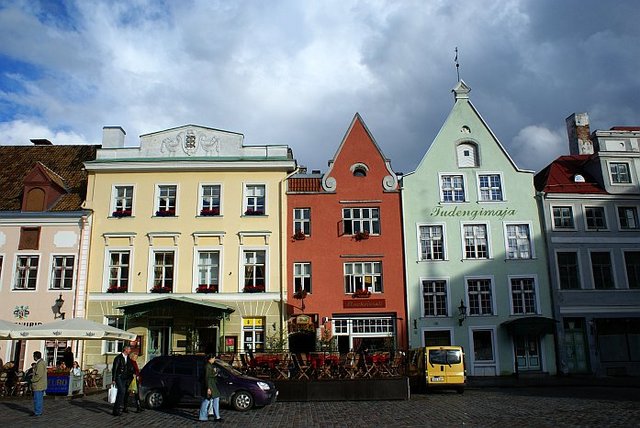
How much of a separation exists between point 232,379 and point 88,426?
4.42 metres

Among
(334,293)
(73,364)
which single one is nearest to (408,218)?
(334,293)

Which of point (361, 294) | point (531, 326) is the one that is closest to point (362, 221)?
point (361, 294)

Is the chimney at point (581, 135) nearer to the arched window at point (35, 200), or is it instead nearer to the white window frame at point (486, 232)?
the white window frame at point (486, 232)

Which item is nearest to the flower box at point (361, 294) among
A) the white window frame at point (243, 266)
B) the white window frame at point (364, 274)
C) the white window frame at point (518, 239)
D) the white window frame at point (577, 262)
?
the white window frame at point (364, 274)

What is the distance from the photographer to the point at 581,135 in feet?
126

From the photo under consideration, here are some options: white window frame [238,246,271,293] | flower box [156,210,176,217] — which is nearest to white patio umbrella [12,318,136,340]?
white window frame [238,246,271,293]

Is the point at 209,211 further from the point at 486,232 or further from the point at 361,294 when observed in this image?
the point at 486,232

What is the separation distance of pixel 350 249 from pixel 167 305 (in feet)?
32.4

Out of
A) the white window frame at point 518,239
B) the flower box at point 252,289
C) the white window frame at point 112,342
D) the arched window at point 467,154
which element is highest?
the arched window at point 467,154

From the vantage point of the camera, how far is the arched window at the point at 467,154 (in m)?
33.1

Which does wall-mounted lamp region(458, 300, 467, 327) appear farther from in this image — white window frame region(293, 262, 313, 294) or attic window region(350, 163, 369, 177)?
attic window region(350, 163, 369, 177)

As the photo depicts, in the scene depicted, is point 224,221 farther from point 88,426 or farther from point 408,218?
point 88,426

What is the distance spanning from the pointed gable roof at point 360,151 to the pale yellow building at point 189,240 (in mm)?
2165

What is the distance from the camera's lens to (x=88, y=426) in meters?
14.9
